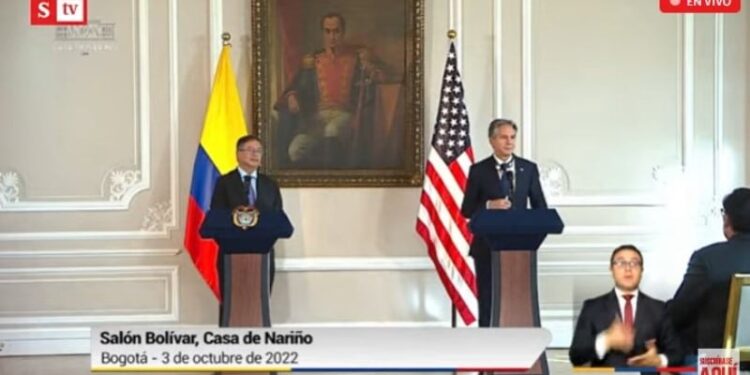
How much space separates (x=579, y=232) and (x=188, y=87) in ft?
9.89

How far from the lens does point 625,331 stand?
3.40m

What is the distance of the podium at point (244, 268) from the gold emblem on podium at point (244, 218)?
20 mm

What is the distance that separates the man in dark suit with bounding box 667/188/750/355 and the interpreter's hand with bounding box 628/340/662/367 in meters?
0.28

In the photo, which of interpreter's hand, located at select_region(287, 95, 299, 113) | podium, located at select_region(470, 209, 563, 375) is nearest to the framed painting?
interpreter's hand, located at select_region(287, 95, 299, 113)

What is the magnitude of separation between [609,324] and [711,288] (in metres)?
0.59

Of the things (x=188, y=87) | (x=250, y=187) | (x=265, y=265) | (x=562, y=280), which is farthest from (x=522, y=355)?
(x=188, y=87)

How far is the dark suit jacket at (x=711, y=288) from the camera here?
12.1 ft

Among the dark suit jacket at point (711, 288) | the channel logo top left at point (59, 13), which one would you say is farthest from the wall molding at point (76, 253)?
the dark suit jacket at point (711, 288)

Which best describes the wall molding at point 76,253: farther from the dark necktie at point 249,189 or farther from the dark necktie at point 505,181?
the dark necktie at point 505,181

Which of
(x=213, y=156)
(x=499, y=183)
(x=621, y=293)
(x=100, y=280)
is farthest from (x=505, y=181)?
(x=100, y=280)

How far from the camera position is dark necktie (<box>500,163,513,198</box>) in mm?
5625

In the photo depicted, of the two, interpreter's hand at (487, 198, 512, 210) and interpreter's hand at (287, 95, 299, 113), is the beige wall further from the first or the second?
interpreter's hand at (487, 198, 512, 210)

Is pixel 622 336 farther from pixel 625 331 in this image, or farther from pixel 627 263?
pixel 627 263

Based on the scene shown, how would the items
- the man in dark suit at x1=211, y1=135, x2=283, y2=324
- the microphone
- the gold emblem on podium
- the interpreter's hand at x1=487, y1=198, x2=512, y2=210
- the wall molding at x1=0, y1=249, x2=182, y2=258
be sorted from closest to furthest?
1. the gold emblem on podium
2. the interpreter's hand at x1=487, y1=198, x2=512, y2=210
3. the microphone
4. the man in dark suit at x1=211, y1=135, x2=283, y2=324
5. the wall molding at x1=0, y1=249, x2=182, y2=258
